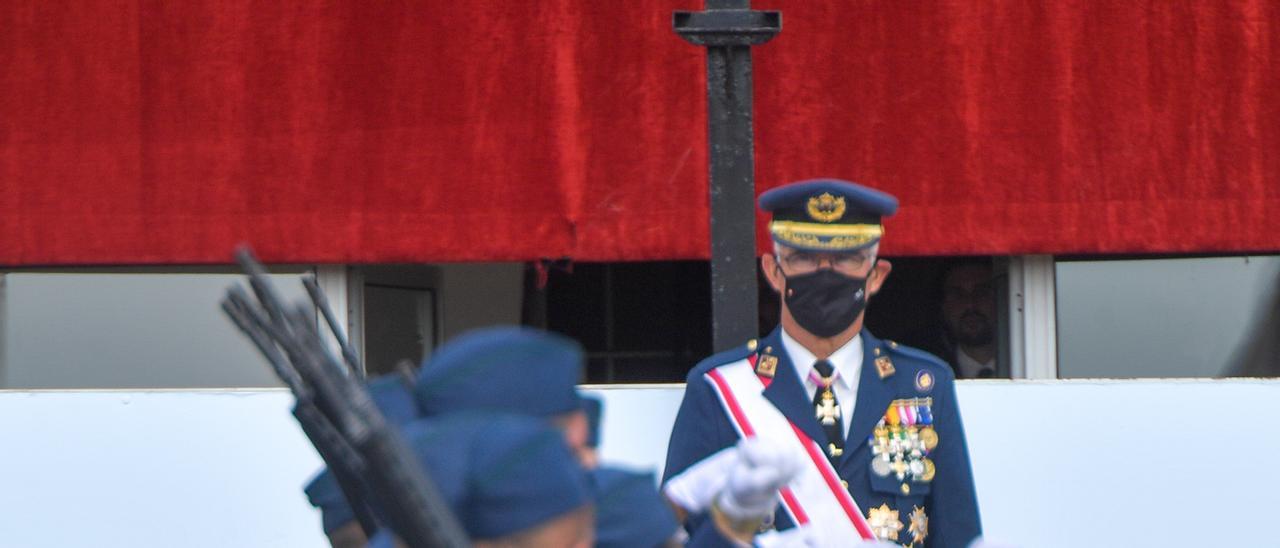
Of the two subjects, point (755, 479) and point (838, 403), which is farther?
point (838, 403)

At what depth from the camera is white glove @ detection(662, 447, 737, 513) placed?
203 cm

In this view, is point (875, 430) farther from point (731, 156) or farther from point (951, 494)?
point (731, 156)

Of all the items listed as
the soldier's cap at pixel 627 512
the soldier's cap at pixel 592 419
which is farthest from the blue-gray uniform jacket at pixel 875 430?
the soldier's cap at pixel 627 512

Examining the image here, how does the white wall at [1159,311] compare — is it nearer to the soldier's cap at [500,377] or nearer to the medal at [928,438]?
the medal at [928,438]

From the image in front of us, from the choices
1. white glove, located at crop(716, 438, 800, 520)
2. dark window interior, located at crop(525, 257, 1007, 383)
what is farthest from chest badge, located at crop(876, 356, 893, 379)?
dark window interior, located at crop(525, 257, 1007, 383)

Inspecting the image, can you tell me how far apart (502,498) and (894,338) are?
4.54 meters

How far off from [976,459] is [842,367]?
110cm

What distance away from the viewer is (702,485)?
2076 millimetres

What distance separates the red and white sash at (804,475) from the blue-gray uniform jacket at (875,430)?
2cm

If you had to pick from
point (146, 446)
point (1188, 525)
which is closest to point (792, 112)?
point (1188, 525)

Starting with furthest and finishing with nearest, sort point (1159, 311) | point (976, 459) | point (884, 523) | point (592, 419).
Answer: point (1159, 311) < point (976, 459) < point (884, 523) < point (592, 419)

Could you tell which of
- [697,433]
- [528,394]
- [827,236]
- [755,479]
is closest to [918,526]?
[697,433]

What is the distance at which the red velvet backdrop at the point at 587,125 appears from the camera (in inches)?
191

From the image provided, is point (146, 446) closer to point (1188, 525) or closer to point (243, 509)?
point (243, 509)
